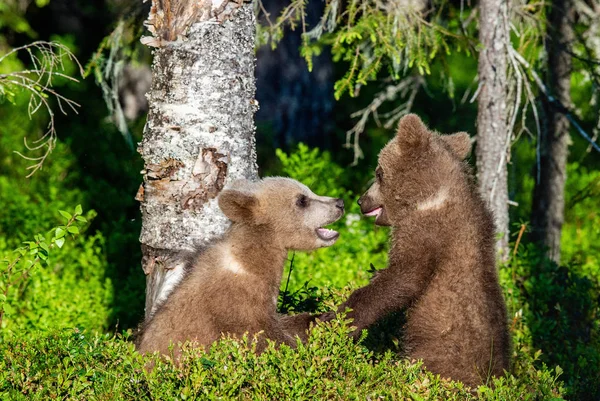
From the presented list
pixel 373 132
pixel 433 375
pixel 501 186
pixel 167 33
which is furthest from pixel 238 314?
pixel 373 132

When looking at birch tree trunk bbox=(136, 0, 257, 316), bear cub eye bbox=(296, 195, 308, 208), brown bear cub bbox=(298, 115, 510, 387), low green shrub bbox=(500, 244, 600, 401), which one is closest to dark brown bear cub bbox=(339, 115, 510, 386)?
brown bear cub bbox=(298, 115, 510, 387)

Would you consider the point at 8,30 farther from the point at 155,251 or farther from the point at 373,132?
the point at 155,251

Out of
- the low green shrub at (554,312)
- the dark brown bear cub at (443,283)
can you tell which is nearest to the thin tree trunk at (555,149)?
the low green shrub at (554,312)

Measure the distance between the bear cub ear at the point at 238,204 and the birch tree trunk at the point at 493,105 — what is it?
115 inches

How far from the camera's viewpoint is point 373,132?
1401 centimetres

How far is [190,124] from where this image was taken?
568 centimetres

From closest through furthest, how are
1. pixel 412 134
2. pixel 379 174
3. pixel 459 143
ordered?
pixel 412 134
pixel 379 174
pixel 459 143

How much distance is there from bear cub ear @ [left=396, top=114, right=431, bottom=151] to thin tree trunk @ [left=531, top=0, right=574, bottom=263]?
406 cm

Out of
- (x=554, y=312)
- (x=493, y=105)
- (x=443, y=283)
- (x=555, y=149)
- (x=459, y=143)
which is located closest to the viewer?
(x=443, y=283)

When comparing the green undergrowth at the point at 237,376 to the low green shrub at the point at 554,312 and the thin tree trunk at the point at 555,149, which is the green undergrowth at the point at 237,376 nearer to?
the low green shrub at the point at 554,312

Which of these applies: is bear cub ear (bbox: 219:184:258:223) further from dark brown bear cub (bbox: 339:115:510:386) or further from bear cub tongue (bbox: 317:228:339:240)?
dark brown bear cub (bbox: 339:115:510:386)

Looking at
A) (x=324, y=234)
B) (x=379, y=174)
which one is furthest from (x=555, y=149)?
(x=324, y=234)

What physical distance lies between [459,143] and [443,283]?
1238 mm

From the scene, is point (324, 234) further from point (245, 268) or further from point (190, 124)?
point (190, 124)
